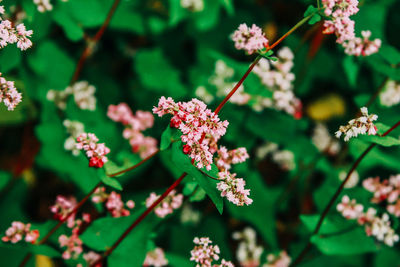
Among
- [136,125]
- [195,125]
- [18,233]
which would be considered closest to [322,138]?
[136,125]

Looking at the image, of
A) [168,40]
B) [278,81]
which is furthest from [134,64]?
[278,81]

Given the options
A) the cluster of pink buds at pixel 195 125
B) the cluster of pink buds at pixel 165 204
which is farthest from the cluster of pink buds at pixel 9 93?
the cluster of pink buds at pixel 165 204

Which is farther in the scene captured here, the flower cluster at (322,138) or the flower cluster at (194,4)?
the flower cluster at (322,138)

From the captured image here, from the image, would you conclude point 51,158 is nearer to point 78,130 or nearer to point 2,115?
point 78,130

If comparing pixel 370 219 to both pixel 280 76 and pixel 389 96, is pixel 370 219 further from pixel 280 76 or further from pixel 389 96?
pixel 280 76

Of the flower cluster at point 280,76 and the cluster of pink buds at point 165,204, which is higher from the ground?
the flower cluster at point 280,76

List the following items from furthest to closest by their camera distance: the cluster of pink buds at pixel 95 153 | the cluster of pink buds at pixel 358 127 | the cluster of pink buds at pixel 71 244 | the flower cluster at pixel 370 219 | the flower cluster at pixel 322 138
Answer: the flower cluster at pixel 322 138, the flower cluster at pixel 370 219, the cluster of pink buds at pixel 71 244, the cluster of pink buds at pixel 95 153, the cluster of pink buds at pixel 358 127

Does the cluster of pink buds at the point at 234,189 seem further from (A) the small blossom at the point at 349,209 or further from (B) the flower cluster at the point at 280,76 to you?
(B) the flower cluster at the point at 280,76
